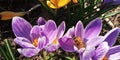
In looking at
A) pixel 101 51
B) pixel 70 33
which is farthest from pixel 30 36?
pixel 101 51

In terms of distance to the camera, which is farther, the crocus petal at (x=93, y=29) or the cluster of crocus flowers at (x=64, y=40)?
the crocus petal at (x=93, y=29)

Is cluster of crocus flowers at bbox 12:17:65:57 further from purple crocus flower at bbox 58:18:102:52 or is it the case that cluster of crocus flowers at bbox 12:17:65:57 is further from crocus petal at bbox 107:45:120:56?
crocus petal at bbox 107:45:120:56

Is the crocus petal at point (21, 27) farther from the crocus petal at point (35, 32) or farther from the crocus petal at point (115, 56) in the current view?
the crocus petal at point (115, 56)

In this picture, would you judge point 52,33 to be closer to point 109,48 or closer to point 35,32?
point 35,32

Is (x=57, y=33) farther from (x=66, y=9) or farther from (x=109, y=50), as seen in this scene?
(x=66, y=9)

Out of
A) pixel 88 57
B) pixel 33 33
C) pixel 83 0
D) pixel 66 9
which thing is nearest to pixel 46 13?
pixel 66 9

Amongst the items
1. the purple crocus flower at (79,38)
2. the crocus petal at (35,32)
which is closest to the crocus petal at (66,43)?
the purple crocus flower at (79,38)

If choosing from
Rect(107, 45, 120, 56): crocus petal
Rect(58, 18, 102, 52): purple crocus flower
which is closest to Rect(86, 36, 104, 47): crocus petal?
Rect(58, 18, 102, 52): purple crocus flower
